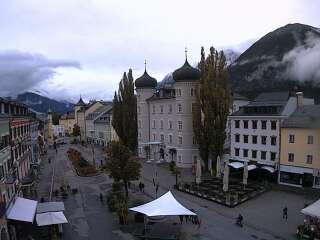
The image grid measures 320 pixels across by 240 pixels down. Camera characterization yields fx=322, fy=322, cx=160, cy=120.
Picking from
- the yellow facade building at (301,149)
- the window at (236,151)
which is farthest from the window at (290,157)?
the window at (236,151)

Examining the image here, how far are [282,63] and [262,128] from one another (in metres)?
131

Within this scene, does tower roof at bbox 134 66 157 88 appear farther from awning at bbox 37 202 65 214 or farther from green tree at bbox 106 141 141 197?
awning at bbox 37 202 65 214

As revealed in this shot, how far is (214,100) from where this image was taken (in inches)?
1730

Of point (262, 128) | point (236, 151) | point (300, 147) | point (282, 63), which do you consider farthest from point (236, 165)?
point (282, 63)

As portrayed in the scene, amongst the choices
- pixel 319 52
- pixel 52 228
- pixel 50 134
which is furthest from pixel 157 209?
pixel 319 52

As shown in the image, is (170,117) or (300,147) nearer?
(300,147)

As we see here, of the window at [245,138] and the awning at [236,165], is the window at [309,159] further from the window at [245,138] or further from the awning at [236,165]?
the window at [245,138]

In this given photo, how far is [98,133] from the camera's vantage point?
94312mm

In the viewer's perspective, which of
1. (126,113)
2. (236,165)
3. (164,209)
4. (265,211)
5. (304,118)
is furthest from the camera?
(126,113)

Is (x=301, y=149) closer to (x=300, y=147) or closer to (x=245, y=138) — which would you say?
(x=300, y=147)

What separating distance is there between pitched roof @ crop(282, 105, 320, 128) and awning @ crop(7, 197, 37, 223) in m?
29.7

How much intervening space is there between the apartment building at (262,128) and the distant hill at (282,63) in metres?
92.8

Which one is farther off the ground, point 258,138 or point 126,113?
point 126,113

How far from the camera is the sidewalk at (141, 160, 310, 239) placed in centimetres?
2656
